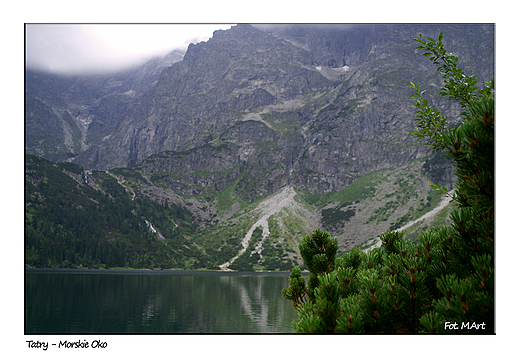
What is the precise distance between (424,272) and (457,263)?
60 centimetres

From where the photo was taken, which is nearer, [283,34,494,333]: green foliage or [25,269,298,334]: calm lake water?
[283,34,494,333]: green foliage

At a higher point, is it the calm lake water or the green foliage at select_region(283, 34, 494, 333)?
the green foliage at select_region(283, 34, 494, 333)

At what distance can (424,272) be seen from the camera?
22.7 feet

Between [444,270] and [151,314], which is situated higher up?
[444,270]

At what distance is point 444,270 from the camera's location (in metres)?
6.94

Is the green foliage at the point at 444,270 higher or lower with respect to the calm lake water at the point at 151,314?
higher

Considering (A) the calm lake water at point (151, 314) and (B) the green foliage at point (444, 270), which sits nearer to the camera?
(B) the green foliage at point (444, 270)

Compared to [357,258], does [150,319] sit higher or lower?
lower

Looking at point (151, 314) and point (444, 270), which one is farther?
point (151, 314)

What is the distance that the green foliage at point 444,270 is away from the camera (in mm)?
5793

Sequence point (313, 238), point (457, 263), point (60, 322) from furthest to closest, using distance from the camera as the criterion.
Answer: point (60, 322), point (313, 238), point (457, 263)

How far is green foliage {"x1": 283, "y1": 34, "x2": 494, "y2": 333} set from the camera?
5.79 m
